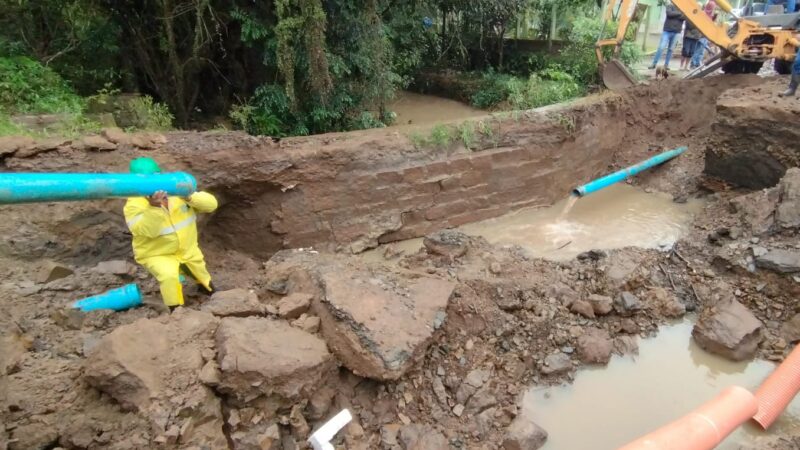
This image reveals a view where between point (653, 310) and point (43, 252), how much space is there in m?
5.38

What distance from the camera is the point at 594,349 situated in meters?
3.95

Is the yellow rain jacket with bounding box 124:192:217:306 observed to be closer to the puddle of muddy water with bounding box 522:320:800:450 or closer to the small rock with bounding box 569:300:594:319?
the puddle of muddy water with bounding box 522:320:800:450

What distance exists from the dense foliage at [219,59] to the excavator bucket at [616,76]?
1.20m

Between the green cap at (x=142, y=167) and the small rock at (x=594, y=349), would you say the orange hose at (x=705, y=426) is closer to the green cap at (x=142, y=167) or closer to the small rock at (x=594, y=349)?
the small rock at (x=594, y=349)

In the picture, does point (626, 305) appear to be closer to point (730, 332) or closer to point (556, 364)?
point (730, 332)

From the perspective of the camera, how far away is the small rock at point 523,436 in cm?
323

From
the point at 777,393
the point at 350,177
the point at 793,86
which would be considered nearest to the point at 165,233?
the point at 350,177

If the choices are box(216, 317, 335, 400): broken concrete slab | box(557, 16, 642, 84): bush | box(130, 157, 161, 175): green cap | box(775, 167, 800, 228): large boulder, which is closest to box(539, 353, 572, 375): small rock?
box(216, 317, 335, 400): broken concrete slab

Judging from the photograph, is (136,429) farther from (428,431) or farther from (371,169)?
(371,169)

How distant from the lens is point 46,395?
265 centimetres

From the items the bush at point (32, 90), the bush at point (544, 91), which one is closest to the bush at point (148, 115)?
the bush at point (32, 90)

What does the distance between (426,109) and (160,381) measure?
7203 millimetres

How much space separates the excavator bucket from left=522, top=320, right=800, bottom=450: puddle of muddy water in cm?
524

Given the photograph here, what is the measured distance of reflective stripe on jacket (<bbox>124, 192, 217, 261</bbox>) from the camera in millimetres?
3613
